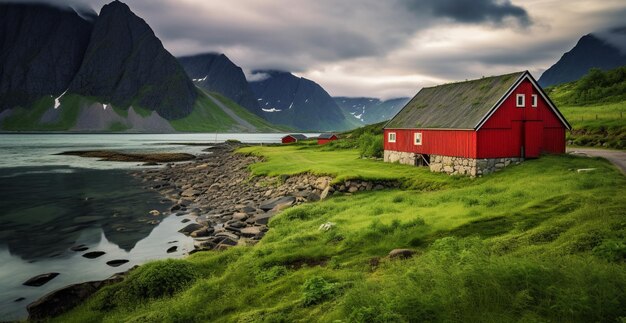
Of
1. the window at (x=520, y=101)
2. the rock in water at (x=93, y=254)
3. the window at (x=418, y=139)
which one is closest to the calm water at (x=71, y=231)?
the rock in water at (x=93, y=254)

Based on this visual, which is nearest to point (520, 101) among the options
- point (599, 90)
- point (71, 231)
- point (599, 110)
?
point (71, 231)

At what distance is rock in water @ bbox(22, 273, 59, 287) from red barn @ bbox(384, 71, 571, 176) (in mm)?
31194

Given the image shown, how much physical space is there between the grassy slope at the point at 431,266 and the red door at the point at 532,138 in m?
9.72

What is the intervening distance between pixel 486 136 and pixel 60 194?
155ft

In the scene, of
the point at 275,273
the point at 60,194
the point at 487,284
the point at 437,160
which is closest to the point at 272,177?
the point at 437,160

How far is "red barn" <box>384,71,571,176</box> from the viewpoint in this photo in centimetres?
3410

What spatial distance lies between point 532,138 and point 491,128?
4754 millimetres

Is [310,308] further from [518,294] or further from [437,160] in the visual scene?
[437,160]

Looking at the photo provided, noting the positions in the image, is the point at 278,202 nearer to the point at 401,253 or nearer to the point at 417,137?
the point at 401,253

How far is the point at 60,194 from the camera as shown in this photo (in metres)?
46.0

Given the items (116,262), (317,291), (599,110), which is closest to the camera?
(317,291)

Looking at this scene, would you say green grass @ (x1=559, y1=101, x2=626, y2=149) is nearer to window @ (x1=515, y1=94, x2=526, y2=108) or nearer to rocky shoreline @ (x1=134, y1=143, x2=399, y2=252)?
window @ (x1=515, y1=94, x2=526, y2=108)

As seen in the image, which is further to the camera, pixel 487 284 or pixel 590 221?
pixel 590 221

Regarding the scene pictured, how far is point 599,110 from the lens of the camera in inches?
2857
